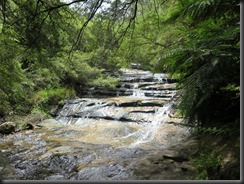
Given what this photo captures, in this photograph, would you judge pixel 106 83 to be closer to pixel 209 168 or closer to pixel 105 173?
pixel 105 173

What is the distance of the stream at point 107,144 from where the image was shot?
11.3 feet

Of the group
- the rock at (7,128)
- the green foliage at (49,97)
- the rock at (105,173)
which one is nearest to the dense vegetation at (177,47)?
the rock at (105,173)

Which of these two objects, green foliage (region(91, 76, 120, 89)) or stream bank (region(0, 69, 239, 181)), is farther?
green foliage (region(91, 76, 120, 89))

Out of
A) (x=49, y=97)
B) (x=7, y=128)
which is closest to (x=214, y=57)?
(x=7, y=128)

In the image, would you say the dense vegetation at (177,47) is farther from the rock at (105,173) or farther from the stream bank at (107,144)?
the rock at (105,173)

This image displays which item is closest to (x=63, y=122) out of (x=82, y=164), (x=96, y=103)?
(x=96, y=103)

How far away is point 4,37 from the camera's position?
3664 millimetres

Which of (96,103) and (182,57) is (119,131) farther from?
(182,57)

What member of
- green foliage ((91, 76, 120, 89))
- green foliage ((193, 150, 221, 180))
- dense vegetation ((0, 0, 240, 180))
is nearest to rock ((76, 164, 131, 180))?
green foliage ((193, 150, 221, 180))

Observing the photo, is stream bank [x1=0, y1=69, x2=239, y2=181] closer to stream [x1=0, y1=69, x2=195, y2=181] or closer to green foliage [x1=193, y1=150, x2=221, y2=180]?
stream [x1=0, y1=69, x2=195, y2=181]

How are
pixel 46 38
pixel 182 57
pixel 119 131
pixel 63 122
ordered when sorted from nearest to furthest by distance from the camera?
pixel 182 57, pixel 46 38, pixel 119 131, pixel 63 122

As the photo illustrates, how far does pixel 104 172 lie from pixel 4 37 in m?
2.52

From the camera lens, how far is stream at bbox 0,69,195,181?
3436mm

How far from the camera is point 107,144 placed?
5.40m
